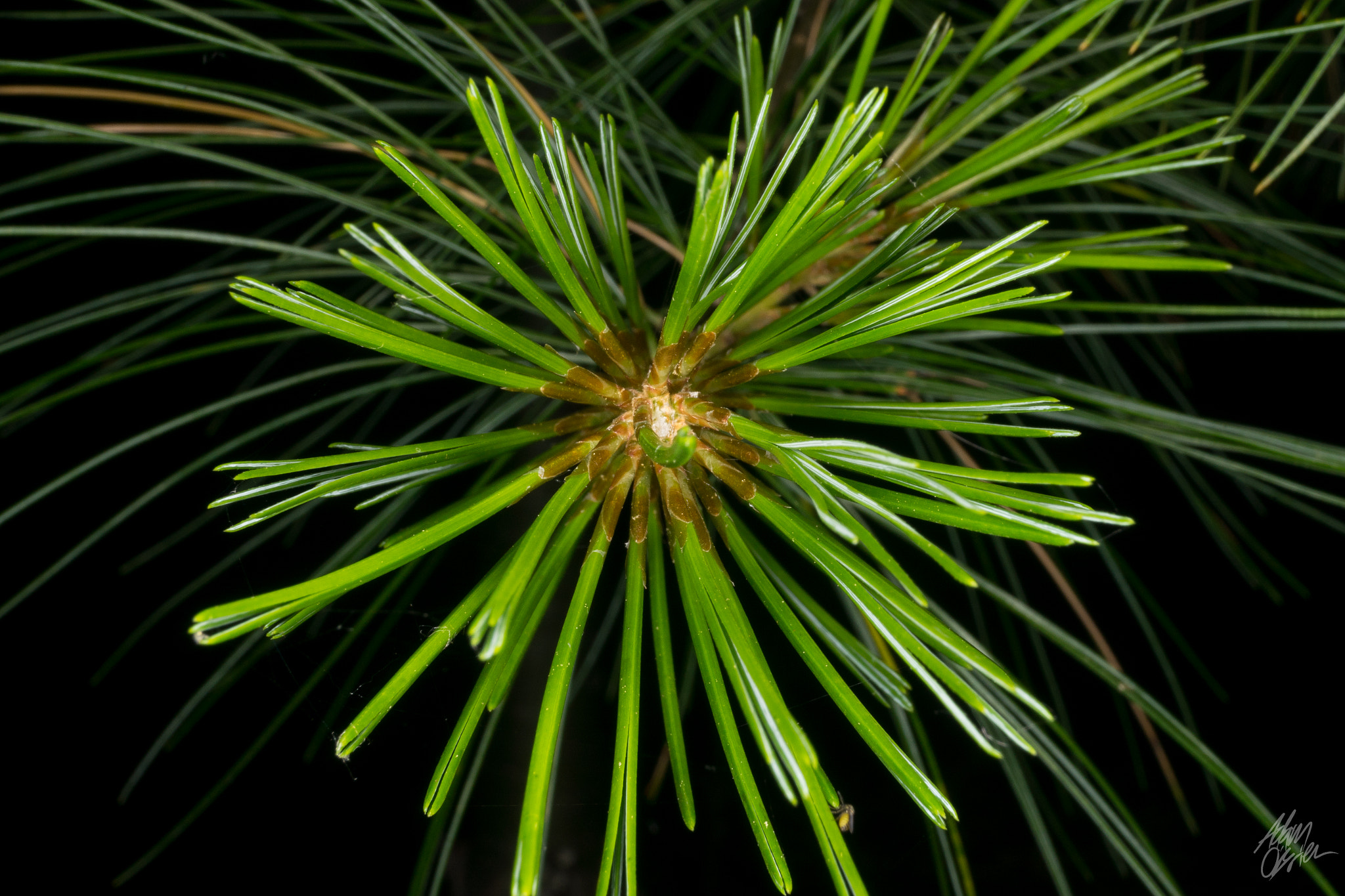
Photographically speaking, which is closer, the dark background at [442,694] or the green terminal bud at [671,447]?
the green terminal bud at [671,447]

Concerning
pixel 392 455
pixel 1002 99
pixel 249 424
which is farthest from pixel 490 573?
pixel 249 424

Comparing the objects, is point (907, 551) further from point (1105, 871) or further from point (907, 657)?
point (907, 657)

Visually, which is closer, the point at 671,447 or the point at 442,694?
the point at 671,447
